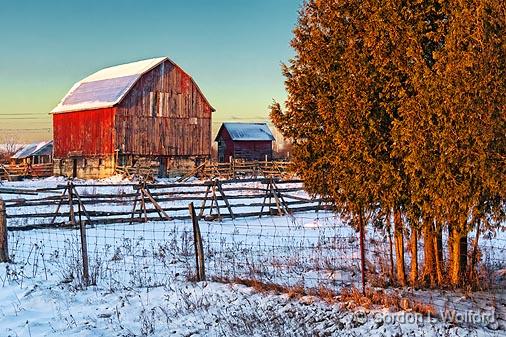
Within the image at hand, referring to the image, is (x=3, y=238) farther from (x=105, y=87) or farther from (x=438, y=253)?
(x=105, y=87)

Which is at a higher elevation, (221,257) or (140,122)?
(140,122)

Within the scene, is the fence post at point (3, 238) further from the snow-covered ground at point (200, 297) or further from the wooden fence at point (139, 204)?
the wooden fence at point (139, 204)

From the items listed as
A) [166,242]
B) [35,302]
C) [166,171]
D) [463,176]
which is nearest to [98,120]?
[166,171]

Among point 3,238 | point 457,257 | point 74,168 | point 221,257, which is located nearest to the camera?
point 457,257

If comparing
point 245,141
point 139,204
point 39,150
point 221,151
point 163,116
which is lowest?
point 139,204

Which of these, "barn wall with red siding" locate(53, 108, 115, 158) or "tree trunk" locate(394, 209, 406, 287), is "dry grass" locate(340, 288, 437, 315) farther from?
"barn wall with red siding" locate(53, 108, 115, 158)

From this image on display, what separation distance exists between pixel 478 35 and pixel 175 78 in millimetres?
42325

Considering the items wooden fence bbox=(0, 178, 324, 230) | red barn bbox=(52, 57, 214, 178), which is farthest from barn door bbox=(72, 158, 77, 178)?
wooden fence bbox=(0, 178, 324, 230)

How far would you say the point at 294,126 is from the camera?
9305mm

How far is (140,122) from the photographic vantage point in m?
46.9

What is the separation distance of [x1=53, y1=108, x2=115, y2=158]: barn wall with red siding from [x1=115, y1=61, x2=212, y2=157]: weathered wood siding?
1266 millimetres

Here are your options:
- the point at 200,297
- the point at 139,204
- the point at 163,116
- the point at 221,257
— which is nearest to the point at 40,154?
the point at 163,116

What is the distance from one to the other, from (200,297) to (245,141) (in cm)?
5712

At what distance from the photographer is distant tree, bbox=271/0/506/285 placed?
726cm
